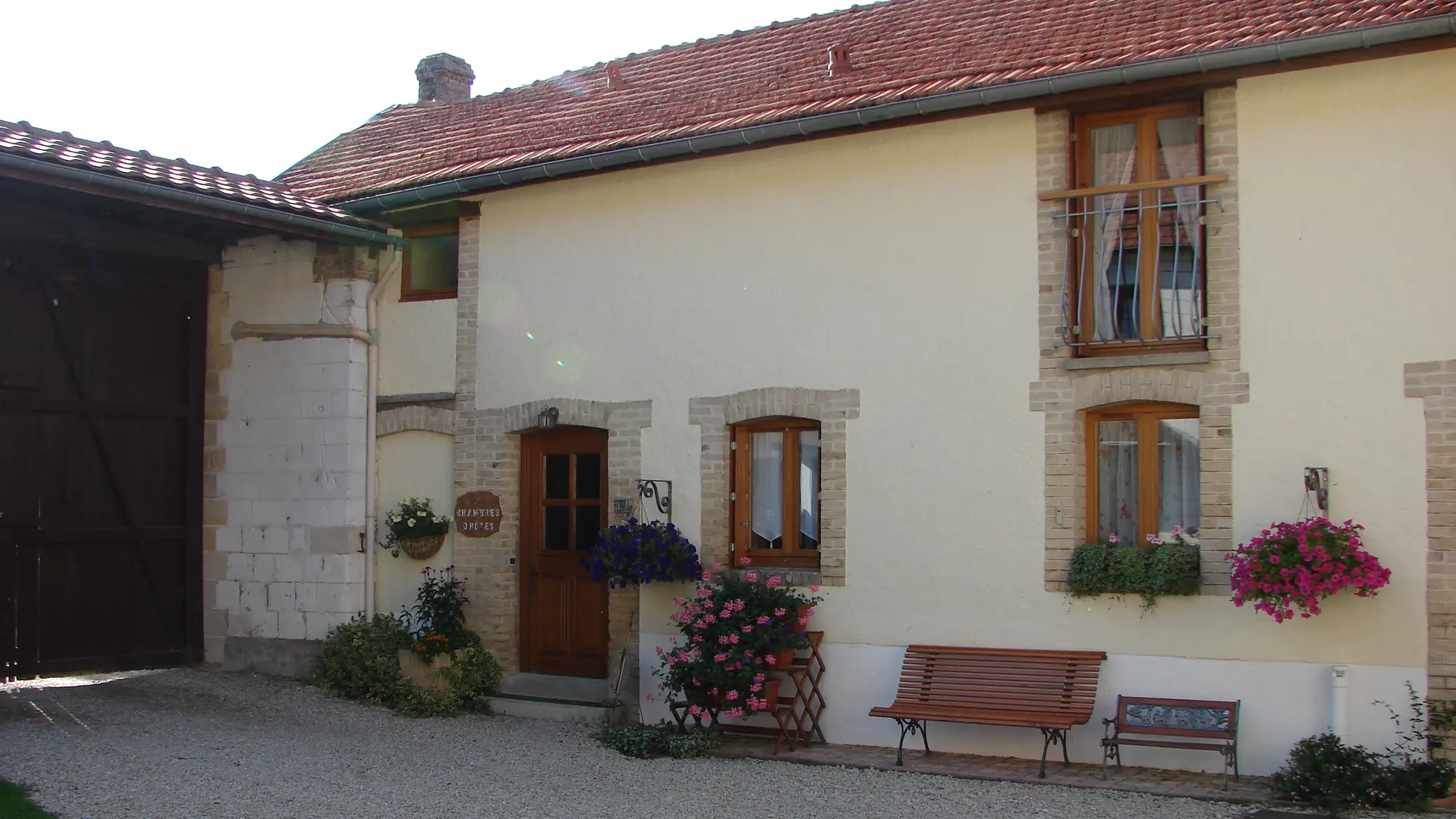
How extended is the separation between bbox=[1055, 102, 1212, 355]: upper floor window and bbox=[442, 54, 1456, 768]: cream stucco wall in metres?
0.31

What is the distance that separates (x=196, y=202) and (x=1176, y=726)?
7.32 metres

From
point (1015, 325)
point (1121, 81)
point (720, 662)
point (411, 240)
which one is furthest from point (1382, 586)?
point (411, 240)

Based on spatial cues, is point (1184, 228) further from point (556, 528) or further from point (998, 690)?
point (556, 528)

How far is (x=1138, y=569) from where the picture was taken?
8305mm

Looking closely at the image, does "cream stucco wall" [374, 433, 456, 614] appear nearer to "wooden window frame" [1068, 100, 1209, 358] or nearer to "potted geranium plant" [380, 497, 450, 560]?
"potted geranium plant" [380, 497, 450, 560]

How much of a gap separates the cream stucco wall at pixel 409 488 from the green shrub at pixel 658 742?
8.47 ft

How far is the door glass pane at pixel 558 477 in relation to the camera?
1081 cm

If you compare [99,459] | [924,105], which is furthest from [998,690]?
[99,459]

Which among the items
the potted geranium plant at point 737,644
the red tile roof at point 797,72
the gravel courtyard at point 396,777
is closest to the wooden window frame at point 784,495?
the potted geranium plant at point 737,644

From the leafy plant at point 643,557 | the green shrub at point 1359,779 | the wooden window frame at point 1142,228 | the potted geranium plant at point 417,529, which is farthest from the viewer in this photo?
the potted geranium plant at point 417,529

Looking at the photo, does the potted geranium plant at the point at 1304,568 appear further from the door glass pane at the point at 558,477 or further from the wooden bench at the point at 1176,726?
the door glass pane at the point at 558,477

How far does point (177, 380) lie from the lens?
11.8 m

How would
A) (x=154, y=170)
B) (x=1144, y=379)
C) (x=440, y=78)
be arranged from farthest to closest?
(x=440, y=78)
(x=154, y=170)
(x=1144, y=379)

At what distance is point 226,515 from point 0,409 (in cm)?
191
